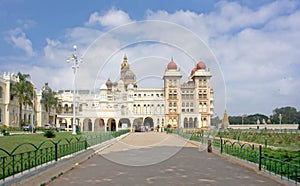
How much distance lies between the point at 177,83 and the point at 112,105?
14.5 metres

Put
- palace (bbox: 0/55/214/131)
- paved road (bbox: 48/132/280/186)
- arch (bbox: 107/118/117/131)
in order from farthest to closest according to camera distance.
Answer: arch (bbox: 107/118/117/131), palace (bbox: 0/55/214/131), paved road (bbox: 48/132/280/186)

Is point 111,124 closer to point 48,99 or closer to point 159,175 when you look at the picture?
point 48,99

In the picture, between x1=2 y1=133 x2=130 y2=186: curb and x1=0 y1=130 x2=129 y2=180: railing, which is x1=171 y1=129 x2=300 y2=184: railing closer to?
x1=2 y1=133 x2=130 y2=186: curb

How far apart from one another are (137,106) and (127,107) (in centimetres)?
589

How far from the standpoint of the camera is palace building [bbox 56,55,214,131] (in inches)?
1858

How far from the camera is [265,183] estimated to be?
7840mm

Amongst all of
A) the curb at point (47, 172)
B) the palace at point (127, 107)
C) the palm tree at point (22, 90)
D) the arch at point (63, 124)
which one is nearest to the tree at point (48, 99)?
the palace at point (127, 107)

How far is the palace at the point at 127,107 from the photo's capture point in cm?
4538

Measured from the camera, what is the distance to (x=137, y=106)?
2532 inches

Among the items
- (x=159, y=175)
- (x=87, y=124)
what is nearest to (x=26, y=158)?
(x=159, y=175)

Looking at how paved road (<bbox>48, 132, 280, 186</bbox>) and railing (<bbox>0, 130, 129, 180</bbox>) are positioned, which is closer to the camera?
railing (<bbox>0, 130, 129, 180</bbox>)

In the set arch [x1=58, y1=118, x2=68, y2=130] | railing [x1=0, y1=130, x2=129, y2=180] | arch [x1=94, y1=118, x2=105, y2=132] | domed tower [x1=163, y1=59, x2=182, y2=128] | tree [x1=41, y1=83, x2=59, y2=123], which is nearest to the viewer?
railing [x1=0, y1=130, x2=129, y2=180]

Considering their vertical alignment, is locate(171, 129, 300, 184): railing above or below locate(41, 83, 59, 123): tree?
below

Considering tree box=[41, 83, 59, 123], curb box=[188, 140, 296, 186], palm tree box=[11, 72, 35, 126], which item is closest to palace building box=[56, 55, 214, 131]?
tree box=[41, 83, 59, 123]
